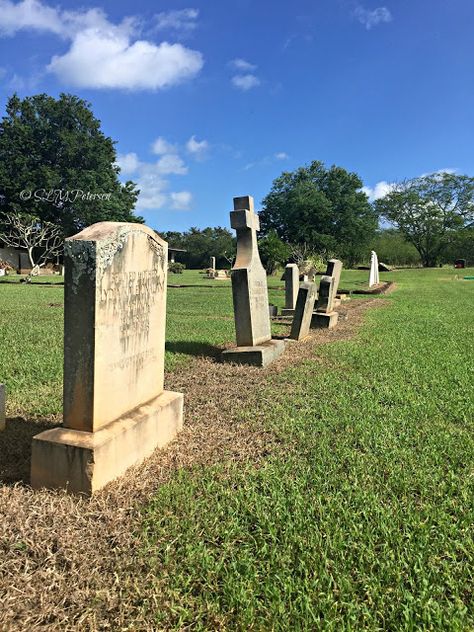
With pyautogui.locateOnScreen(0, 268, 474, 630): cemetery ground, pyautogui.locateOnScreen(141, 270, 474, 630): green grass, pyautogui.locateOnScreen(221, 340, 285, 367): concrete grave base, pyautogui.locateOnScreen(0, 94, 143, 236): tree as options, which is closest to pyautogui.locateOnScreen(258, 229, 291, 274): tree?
pyautogui.locateOnScreen(0, 94, 143, 236): tree

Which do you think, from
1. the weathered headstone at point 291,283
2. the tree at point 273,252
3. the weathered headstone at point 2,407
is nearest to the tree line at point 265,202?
the tree at point 273,252

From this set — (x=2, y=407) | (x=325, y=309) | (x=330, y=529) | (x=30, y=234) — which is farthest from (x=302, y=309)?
(x=30, y=234)

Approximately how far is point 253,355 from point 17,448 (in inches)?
136

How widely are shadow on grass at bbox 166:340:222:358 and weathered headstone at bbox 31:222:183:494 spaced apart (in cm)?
342

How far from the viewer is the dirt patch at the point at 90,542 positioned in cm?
174

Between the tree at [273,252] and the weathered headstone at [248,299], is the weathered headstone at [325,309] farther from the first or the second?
the tree at [273,252]

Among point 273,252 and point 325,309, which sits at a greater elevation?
point 273,252

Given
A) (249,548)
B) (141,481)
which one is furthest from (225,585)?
(141,481)

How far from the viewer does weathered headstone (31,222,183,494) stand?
257 cm

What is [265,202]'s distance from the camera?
53.6m

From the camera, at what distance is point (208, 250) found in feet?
220

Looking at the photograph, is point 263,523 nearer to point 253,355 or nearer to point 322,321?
point 253,355

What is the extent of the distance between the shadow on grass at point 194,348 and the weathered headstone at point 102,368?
3420 mm

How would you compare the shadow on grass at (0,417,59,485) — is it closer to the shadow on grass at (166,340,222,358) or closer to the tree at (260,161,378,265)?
the shadow on grass at (166,340,222,358)
